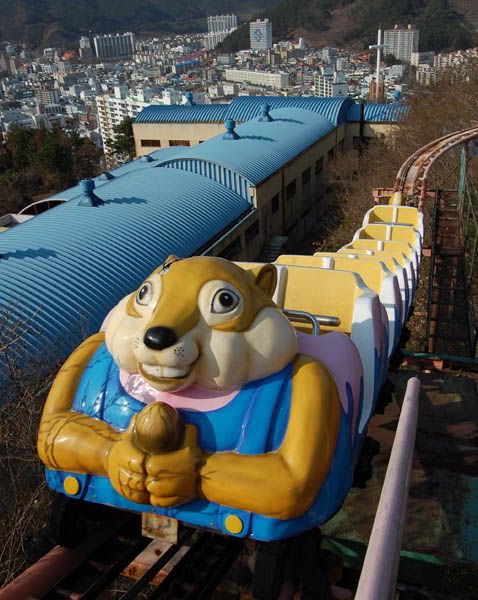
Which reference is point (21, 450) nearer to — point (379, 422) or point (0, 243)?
point (379, 422)

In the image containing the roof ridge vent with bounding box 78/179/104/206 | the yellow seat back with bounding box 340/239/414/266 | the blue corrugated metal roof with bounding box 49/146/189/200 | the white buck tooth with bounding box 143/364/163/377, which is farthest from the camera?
the blue corrugated metal roof with bounding box 49/146/189/200

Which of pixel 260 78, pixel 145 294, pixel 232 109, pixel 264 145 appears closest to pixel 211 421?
pixel 145 294

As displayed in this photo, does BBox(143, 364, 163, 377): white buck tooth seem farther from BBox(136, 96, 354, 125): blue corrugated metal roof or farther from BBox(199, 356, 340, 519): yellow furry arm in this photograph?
BBox(136, 96, 354, 125): blue corrugated metal roof

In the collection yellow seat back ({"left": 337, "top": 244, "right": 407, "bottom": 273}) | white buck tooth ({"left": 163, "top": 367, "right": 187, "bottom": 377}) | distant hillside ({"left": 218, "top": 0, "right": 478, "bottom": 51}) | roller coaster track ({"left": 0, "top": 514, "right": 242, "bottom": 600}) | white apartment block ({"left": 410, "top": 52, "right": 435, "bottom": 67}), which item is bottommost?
roller coaster track ({"left": 0, "top": 514, "right": 242, "bottom": 600})

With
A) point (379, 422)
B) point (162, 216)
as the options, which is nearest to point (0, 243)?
point (162, 216)

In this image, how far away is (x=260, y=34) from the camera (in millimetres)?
175625

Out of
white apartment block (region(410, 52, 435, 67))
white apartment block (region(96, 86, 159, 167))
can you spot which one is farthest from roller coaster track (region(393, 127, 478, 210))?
white apartment block (region(410, 52, 435, 67))

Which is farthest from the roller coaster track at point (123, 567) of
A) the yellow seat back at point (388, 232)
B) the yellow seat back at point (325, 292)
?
the yellow seat back at point (388, 232)

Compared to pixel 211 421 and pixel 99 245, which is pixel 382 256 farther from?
pixel 99 245

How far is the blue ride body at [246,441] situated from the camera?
107 inches

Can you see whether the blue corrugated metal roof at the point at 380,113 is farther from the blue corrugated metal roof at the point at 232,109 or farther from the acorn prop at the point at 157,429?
the acorn prop at the point at 157,429

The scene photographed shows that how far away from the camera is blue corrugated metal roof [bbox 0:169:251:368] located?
8.36m

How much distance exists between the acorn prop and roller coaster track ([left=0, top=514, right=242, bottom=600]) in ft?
2.82

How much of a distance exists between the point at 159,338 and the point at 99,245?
849 cm
